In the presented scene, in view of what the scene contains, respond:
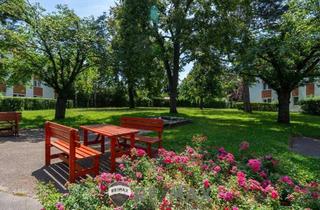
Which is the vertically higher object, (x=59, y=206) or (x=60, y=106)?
(x=60, y=106)

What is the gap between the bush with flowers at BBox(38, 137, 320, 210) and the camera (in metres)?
3.18

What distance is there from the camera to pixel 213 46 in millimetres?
17938

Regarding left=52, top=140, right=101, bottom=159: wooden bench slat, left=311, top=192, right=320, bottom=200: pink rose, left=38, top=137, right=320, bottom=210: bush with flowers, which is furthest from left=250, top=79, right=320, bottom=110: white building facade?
left=52, top=140, right=101, bottom=159: wooden bench slat

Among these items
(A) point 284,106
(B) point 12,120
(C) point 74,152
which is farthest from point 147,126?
(A) point 284,106

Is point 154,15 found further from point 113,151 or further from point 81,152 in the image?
point 81,152

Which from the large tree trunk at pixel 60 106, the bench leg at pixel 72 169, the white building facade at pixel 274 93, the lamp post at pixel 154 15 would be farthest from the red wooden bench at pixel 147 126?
the white building facade at pixel 274 93

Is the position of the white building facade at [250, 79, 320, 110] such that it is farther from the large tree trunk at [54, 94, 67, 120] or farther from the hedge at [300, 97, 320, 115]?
the large tree trunk at [54, 94, 67, 120]

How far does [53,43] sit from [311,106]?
27.6 meters

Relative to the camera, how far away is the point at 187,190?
346 cm

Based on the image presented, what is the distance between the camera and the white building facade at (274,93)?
3709cm

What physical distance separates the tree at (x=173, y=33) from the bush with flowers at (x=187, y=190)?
14.0m

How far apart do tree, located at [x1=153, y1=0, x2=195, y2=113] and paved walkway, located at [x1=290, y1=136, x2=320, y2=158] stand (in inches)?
384

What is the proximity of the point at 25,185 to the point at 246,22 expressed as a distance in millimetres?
18293

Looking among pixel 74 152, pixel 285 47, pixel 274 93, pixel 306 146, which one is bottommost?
pixel 306 146
